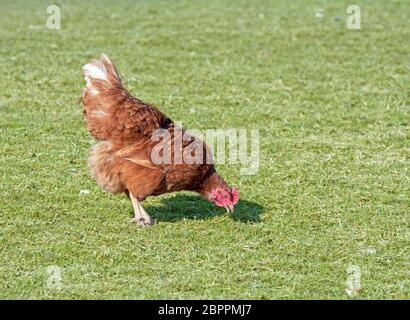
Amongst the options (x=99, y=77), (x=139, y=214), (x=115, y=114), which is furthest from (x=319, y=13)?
(x=139, y=214)

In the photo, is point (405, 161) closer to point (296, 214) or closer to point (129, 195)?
point (296, 214)

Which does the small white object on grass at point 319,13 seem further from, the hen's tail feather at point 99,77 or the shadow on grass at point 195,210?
the hen's tail feather at point 99,77

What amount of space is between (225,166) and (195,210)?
3.89 ft

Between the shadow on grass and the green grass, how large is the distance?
23 millimetres

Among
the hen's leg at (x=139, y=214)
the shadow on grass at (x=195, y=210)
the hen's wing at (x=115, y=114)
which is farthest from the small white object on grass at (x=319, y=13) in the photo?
the hen's leg at (x=139, y=214)

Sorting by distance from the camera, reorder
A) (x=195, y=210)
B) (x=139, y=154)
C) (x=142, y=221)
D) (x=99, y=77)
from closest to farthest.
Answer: (x=139, y=154) → (x=142, y=221) → (x=99, y=77) → (x=195, y=210)

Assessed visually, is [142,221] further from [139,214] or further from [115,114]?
[115,114]

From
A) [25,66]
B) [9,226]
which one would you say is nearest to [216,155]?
[9,226]

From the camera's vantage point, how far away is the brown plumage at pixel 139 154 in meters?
6.84

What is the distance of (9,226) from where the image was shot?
687 cm

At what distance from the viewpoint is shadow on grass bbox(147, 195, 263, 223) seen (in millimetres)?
7295

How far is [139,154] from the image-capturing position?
22.5ft

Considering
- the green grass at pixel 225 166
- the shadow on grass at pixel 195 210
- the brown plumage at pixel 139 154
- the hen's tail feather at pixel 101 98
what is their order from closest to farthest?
1. the green grass at pixel 225 166
2. the brown plumage at pixel 139 154
3. the hen's tail feather at pixel 101 98
4. the shadow on grass at pixel 195 210

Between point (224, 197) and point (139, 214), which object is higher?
point (224, 197)
